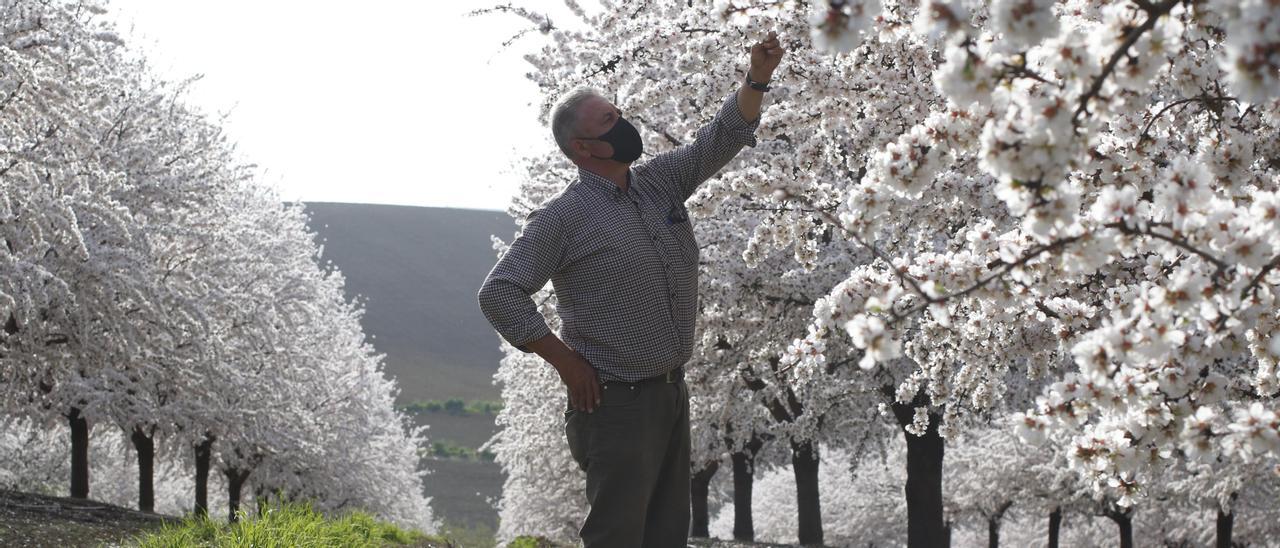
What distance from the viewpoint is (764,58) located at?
3.99 m

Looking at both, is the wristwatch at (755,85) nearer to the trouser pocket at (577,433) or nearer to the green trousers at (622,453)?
the green trousers at (622,453)

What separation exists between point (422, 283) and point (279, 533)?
87.6 metres

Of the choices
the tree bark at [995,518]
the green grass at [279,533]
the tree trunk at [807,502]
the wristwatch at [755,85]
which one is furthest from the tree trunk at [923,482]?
the tree bark at [995,518]

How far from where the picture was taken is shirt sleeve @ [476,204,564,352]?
378 cm

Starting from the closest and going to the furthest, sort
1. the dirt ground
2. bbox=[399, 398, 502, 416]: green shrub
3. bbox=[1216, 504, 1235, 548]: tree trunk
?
the dirt ground < bbox=[1216, 504, 1235, 548]: tree trunk < bbox=[399, 398, 502, 416]: green shrub

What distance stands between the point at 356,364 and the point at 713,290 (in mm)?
20346

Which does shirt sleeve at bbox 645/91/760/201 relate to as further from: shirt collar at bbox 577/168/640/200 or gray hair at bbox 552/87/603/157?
gray hair at bbox 552/87/603/157

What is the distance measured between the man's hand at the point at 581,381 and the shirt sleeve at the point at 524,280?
140mm

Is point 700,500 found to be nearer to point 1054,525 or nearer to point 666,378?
point 1054,525

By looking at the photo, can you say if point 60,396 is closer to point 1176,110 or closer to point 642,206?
point 642,206

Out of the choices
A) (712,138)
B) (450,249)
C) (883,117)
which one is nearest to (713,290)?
(883,117)

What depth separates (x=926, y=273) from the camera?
3646 millimetres

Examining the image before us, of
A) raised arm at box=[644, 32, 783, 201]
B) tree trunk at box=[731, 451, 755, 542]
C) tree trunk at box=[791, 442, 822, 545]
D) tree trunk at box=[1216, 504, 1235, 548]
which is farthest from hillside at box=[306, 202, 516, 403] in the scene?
raised arm at box=[644, 32, 783, 201]

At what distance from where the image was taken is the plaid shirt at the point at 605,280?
12.6ft
